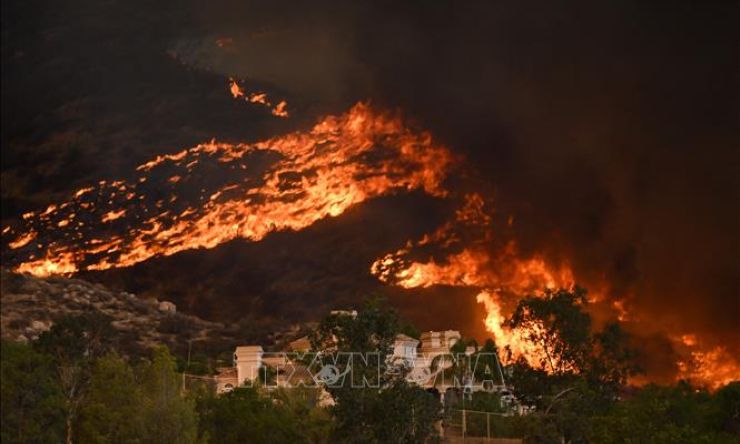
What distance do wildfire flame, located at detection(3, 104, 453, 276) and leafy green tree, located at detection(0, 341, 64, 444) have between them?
66.3 metres

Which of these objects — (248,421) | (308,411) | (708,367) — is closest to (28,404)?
(248,421)

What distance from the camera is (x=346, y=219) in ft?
348

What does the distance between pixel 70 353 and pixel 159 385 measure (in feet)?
19.8

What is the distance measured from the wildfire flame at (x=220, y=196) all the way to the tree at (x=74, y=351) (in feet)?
191

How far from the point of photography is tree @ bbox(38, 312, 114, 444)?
44188 millimetres

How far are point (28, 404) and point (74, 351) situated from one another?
692 centimetres

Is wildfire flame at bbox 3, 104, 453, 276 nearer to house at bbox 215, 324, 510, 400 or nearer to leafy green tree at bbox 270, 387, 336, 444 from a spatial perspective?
house at bbox 215, 324, 510, 400

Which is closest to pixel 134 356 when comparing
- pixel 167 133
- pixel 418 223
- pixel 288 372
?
pixel 288 372

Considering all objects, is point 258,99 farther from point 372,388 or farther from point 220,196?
point 372,388

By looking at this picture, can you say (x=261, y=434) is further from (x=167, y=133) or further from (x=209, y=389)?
(x=167, y=133)

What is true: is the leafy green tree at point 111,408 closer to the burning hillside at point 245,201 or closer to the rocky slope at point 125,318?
the rocky slope at point 125,318

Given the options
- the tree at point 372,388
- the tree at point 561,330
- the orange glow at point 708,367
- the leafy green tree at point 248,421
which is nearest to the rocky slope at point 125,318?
the leafy green tree at point 248,421

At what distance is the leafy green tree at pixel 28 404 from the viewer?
3947 centimetres

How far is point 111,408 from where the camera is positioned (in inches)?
1711
